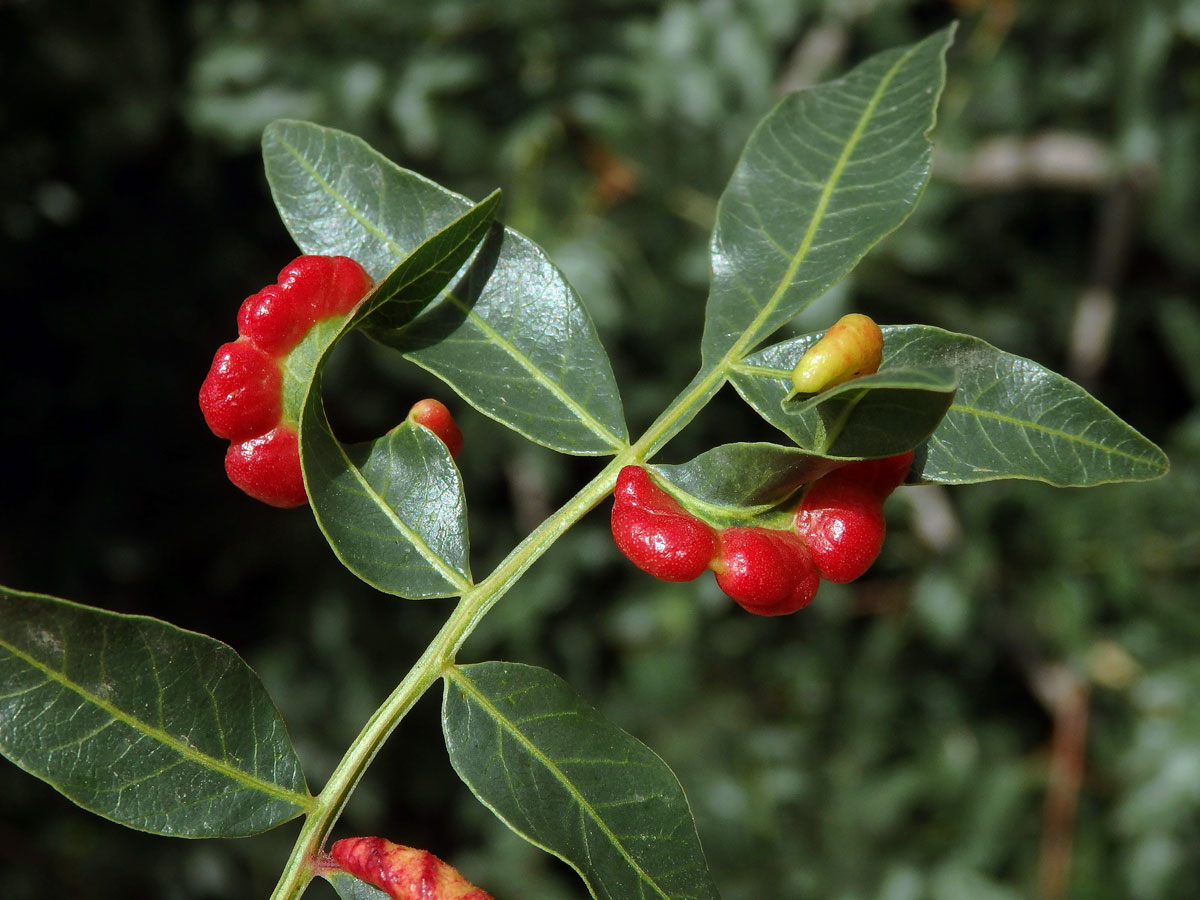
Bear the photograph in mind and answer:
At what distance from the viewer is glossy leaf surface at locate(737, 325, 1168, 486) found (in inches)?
28.6

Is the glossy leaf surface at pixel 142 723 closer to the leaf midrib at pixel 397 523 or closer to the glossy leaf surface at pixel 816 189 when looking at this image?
the leaf midrib at pixel 397 523

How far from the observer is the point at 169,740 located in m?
0.74

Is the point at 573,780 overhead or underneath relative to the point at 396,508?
underneath

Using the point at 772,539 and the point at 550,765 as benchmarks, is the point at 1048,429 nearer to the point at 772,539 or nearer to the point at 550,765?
the point at 772,539

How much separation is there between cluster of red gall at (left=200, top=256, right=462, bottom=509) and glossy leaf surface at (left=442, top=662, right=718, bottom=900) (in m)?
0.19

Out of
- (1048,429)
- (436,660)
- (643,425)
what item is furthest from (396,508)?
(643,425)

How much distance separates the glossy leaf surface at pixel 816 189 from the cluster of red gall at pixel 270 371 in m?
0.27

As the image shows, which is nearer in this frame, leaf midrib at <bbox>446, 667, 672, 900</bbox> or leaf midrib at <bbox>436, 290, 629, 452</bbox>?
leaf midrib at <bbox>446, 667, 672, 900</bbox>

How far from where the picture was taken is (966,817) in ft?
7.95

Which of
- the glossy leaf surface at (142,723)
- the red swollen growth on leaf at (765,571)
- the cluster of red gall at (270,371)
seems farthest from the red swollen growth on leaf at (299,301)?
the red swollen growth on leaf at (765,571)

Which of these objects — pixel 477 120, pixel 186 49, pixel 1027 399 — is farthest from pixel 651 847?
pixel 186 49

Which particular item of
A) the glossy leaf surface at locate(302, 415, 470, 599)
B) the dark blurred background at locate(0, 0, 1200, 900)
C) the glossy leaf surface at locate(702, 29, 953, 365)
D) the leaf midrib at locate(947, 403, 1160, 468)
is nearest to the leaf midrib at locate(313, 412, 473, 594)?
the glossy leaf surface at locate(302, 415, 470, 599)

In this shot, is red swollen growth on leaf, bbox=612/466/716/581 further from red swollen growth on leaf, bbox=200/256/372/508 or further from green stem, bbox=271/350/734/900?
red swollen growth on leaf, bbox=200/256/372/508

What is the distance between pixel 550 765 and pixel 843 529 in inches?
9.5
